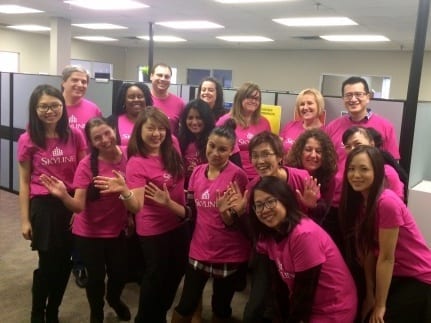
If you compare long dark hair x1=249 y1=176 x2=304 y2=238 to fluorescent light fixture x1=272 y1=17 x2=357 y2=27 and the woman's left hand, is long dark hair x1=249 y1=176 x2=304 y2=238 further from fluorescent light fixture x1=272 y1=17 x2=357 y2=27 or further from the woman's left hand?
fluorescent light fixture x1=272 y1=17 x2=357 y2=27

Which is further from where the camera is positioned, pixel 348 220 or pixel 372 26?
pixel 372 26

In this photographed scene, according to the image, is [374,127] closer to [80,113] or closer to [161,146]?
[161,146]

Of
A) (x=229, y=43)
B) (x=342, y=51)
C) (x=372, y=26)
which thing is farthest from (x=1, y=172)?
(x=342, y=51)

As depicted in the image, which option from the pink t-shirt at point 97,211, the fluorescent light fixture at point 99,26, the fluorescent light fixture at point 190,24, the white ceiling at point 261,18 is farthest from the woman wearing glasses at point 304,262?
the fluorescent light fixture at point 99,26

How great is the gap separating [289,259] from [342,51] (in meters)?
10.3

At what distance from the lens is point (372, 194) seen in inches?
70.6

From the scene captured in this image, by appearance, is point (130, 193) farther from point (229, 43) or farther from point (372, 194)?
point (229, 43)

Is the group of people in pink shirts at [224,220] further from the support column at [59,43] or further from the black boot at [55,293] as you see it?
the support column at [59,43]

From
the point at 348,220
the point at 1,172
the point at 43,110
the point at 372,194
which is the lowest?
the point at 1,172

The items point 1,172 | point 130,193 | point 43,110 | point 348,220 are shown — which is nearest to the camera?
point 348,220

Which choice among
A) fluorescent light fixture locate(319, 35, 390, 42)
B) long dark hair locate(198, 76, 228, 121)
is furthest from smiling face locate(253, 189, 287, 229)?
fluorescent light fixture locate(319, 35, 390, 42)

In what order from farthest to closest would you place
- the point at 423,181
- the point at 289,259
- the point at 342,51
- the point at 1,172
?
the point at 342,51 → the point at 1,172 → the point at 423,181 → the point at 289,259

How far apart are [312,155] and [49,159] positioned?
1.39m

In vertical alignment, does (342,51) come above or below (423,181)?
above
